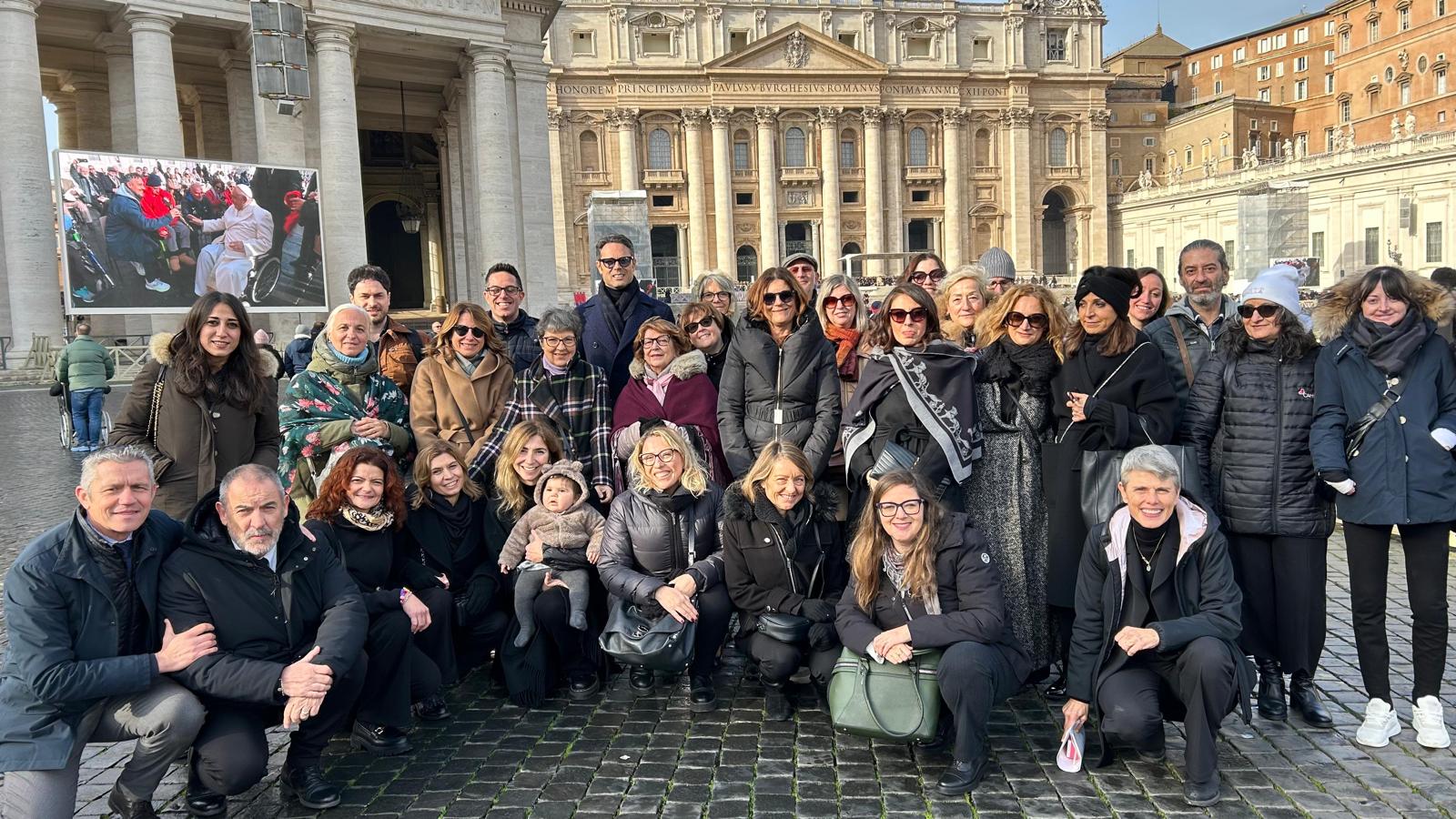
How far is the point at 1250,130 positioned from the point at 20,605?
70.0m

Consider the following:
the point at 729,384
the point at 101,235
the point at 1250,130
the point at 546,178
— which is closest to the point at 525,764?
the point at 729,384

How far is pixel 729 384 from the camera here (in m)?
5.20

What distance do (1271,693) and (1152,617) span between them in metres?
0.98

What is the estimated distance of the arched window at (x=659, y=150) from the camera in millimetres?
55844

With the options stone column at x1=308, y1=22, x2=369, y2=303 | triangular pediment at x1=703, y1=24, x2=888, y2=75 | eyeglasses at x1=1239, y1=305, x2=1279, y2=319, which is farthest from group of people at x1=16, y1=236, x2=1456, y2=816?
triangular pediment at x1=703, y1=24, x2=888, y2=75

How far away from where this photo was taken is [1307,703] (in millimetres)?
4309

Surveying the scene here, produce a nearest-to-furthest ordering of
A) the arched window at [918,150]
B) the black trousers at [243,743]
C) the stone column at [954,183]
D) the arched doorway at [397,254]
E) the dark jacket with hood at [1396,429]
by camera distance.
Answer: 1. the black trousers at [243,743]
2. the dark jacket with hood at [1396,429]
3. the arched doorway at [397,254]
4. the stone column at [954,183]
5. the arched window at [918,150]

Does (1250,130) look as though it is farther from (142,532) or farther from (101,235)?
(142,532)

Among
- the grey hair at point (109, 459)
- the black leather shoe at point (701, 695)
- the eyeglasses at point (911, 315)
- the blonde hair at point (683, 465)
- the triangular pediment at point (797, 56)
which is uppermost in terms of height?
the triangular pediment at point (797, 56)

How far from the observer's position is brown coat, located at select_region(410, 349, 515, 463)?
17.6 ft

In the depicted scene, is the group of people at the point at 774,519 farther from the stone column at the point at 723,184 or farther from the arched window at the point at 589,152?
the arched window at the point at 589,152

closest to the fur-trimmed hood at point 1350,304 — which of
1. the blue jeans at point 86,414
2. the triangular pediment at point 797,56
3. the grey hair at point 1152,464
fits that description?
the grey hair at point 1152,464

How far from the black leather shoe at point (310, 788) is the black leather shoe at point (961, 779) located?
2.34 meters

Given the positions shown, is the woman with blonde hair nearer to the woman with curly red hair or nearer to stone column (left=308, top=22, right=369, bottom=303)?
the woman with curly red hair
